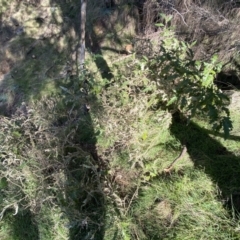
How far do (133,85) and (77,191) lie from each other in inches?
50.6

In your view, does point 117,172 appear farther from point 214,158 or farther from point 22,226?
point 22,226

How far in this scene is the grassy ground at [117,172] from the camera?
89.7 inches

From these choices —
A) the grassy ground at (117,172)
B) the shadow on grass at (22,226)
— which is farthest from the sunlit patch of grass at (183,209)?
the shadow on grass at (22,226)

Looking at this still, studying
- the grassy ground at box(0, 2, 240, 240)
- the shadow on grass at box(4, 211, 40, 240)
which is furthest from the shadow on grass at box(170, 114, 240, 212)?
the shadow on grass at box(4, 211, 40, 240)

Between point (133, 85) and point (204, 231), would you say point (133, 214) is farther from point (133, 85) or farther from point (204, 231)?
point (133, 85)

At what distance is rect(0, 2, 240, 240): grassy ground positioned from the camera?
2279mm

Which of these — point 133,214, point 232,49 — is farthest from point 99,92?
point 232,49

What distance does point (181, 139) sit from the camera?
2904 mm

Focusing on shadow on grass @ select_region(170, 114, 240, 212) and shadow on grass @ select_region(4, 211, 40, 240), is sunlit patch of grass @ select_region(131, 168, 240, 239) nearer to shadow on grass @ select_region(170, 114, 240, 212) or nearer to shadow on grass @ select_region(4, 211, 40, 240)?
shadow on grass @ select_region(170, 114, 240, 212)

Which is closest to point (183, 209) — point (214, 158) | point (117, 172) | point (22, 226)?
point (214, 158)

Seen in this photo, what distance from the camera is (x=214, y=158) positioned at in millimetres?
2594

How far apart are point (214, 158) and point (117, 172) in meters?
0.97

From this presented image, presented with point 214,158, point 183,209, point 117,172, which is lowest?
point 117,172

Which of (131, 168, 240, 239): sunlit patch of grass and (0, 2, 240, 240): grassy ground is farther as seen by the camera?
(0, 2, 240, 240): grassy ground
